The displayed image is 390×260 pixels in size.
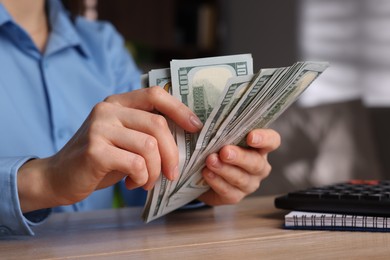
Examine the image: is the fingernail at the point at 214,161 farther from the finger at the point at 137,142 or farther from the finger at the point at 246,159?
the finger at the point at 137,142

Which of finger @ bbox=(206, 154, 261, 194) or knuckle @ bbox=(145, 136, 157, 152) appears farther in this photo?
finger @ bbox=(206, 154, 261, 194)

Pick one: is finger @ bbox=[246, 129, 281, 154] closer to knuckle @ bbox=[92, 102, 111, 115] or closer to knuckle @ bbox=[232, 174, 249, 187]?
knuckle @ bbox=[232, 174, 249, 187]

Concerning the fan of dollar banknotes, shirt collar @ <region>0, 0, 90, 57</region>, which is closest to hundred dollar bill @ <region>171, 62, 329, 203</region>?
the fan of dollar banknotes

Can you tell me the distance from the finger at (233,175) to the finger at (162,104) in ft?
0.26

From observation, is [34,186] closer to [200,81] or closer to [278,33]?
[200,81]

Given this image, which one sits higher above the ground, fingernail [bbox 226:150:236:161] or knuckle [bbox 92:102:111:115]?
knuckle [bbox 92:102:111:115]

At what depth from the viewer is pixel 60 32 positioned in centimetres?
136

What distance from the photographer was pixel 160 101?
0.76m

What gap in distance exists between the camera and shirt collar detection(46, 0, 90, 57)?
4.38 feet

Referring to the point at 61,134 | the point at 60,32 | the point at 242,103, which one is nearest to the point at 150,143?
the point at 242,103

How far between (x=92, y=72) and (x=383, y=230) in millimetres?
811

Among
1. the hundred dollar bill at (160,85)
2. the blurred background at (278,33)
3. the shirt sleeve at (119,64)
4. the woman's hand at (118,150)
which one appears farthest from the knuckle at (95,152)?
the blurred background at (278,33)

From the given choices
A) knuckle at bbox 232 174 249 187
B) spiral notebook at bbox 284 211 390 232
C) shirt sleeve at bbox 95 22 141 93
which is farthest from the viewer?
shirt sleeve at bbox 95 22 141 93

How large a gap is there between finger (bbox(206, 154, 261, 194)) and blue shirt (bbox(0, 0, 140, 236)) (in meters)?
0.43
